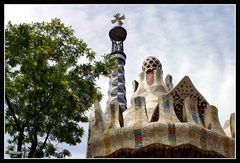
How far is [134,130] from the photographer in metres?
9.30

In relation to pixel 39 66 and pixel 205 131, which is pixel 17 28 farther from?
pixel 205 131

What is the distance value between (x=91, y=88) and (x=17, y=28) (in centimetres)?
252

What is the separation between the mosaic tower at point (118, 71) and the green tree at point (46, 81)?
25.1ft

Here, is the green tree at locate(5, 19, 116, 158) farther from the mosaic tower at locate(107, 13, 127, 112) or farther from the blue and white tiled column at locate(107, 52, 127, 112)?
the blue and white tiled column at locate(107, 52, 127, 112)

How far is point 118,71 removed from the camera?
73.9ft

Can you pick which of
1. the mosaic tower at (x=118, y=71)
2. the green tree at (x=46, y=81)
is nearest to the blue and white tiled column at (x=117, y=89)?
the mosaic tower at (x=118, y=71)

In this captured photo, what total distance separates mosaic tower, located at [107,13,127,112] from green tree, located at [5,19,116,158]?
25.1 feet

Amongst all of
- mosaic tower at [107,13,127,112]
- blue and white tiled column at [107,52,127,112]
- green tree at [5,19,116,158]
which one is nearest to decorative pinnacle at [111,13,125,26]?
mosaic tower at [107,13,127,112]

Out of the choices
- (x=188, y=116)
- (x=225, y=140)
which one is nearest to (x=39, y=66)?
(x=188, y=116)

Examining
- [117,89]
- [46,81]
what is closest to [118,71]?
[117,89]

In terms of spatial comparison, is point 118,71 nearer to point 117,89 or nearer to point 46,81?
point 117,89

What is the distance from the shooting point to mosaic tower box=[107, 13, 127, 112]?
21.2m

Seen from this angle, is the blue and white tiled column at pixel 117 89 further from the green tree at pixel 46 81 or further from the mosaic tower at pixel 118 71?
the green tree at pixel 46 81

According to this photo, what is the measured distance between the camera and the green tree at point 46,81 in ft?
28.5
